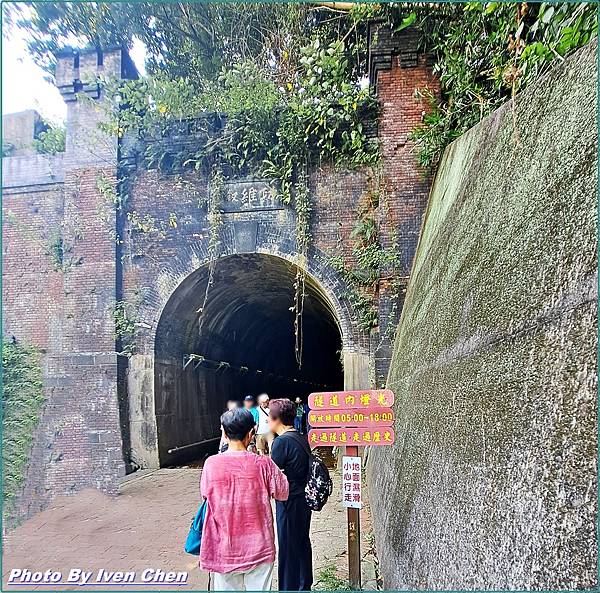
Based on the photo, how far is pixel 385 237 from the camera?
29.4 ft

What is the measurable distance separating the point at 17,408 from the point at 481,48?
9325 millimetres

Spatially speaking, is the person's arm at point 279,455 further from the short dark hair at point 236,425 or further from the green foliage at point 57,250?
the green foliage at point 57,250

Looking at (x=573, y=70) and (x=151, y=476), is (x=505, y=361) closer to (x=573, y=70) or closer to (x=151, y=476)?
(x=573, y=70)

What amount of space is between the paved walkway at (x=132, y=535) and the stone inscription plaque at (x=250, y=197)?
15.5ft

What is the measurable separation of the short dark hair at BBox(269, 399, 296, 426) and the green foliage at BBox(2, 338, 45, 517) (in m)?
7.37

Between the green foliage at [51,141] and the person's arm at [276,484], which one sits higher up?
the green foliage at [51,141]

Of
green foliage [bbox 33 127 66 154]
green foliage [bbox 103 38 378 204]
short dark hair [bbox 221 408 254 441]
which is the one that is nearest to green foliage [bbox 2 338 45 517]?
green foliage [bbox 33 127 66 154]

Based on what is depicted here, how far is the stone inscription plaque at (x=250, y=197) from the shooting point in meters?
9.74

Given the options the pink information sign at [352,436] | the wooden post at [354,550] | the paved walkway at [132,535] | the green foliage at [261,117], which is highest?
the green foliage at [261,117]

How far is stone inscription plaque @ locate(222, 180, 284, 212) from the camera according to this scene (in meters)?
9.74

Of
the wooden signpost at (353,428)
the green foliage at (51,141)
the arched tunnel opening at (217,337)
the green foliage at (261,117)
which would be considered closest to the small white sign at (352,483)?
the wooden signpost at (353,428)

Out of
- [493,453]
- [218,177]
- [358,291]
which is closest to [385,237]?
[358,291]

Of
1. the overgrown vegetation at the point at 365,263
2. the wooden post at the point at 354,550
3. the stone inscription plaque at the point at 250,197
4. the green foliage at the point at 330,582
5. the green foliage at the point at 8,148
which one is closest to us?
the wooden post at the point at 354,550

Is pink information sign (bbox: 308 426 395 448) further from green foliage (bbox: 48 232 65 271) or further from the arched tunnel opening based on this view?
green foliage (bbox: 48 232 65 271)
